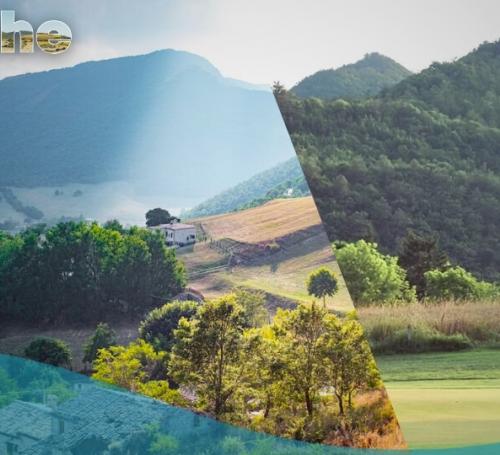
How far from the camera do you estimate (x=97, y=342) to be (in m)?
6.71

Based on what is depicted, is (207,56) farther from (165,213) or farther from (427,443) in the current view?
(427,443)

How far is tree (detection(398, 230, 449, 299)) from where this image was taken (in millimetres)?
17589

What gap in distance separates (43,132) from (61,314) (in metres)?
1.58

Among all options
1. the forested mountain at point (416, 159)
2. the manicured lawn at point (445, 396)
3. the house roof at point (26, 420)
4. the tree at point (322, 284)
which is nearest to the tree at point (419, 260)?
the forested mountain at point (416, 159)

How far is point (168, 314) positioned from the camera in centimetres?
678

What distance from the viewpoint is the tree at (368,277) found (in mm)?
14609

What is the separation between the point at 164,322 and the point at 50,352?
0.87 meters

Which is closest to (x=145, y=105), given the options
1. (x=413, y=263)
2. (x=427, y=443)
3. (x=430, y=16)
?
(x=427, y=443)

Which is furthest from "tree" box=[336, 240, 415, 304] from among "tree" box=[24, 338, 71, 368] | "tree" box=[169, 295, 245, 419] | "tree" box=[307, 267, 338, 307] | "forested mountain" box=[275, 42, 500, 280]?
"tree" box=[24, 338, 71, 368]

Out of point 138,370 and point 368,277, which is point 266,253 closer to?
point 138,370

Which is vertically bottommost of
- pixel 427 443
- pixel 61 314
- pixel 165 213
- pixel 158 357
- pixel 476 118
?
pixel 427 443

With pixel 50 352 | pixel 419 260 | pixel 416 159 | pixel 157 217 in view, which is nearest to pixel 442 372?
pixel 157 217

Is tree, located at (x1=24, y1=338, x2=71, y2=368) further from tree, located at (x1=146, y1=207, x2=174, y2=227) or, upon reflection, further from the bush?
the bush
